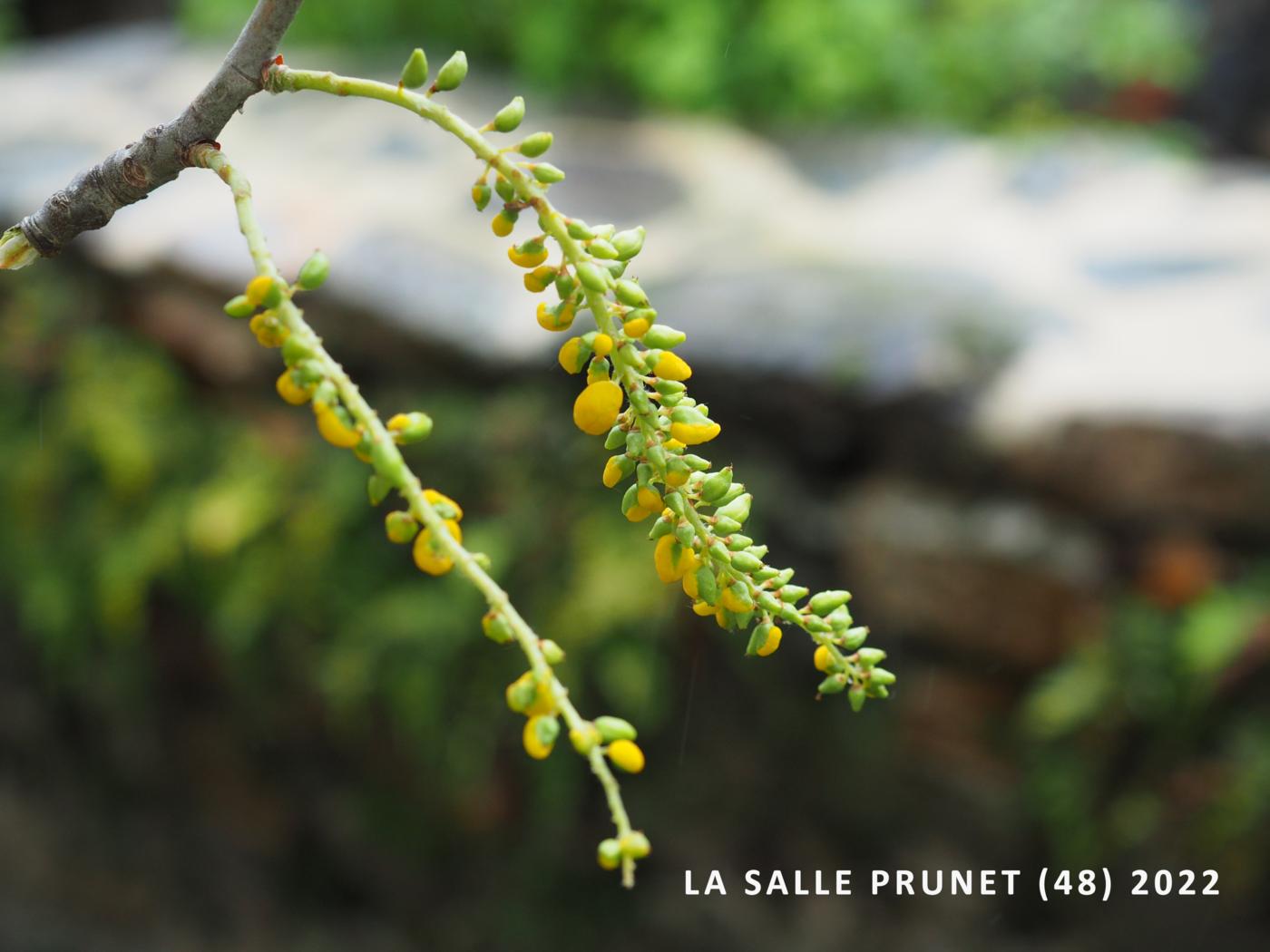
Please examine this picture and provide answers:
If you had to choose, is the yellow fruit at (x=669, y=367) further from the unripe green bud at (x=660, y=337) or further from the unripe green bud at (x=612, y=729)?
the unripe green bud at (x=612, y=729)

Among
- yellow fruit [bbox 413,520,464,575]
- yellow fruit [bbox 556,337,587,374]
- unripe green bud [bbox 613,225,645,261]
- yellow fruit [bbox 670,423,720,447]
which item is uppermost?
unripe green bud [bbox 613,225,645,261]

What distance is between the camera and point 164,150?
479mm

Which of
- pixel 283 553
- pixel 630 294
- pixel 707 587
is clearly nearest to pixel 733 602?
pixel 707 587

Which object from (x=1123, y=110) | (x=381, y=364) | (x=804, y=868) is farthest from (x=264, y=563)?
(x=1123, y=110)

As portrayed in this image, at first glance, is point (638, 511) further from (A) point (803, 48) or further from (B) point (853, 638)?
(A) point (803, 48)

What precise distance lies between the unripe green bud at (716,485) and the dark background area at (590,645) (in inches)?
60.6

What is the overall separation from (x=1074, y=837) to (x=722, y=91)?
182cm

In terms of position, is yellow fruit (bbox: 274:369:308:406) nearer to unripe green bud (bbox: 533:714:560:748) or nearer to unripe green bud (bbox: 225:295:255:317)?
unripe green bud (bbox: 225:295:255:317)

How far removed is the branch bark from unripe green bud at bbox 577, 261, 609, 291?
0.44 feet

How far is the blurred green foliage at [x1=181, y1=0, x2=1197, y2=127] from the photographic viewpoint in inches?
110

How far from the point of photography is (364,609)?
253cm

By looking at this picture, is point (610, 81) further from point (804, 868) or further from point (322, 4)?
point (804, 868)

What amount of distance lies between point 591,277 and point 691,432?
0.23 feet

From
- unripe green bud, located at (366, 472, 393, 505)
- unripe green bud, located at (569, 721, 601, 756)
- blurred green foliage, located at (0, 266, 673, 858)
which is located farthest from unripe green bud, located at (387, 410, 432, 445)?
blurred green foliage, located at (0, 266, 673, 858)
